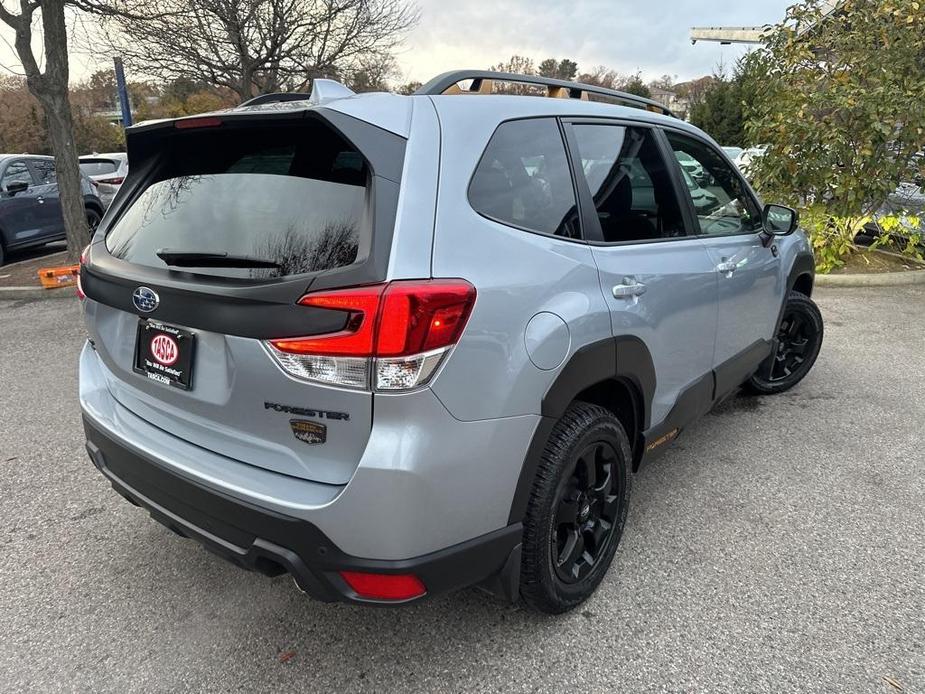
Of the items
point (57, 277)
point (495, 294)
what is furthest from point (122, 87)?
point (495, 294)

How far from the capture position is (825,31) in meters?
8.45

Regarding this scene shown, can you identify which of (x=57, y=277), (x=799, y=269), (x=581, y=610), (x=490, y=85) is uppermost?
(x=490, y=85)

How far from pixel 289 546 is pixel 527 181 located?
4.42 ft

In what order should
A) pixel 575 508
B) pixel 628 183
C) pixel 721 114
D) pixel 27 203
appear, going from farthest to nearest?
1. pixel 721 114
2. pixel 27 203
3. pixel 628 183
4. pixel 575 508

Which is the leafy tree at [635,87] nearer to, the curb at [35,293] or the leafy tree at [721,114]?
the leafy tree at [721,114]

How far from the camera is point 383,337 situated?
162 cm

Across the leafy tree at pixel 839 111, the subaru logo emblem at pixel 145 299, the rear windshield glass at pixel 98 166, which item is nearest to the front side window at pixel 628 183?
the subaru logo emblem at pixel 145 299

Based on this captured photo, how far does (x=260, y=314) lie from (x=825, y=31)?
949 centimetres

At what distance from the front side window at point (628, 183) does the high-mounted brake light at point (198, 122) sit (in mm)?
1274

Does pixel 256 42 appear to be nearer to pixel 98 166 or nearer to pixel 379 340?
pixel 98 166

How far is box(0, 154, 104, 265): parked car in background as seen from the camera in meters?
9.65

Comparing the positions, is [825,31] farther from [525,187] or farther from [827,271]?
[525,187]

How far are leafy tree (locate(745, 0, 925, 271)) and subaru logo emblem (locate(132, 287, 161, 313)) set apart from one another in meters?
8.25

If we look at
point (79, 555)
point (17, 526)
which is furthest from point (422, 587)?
point (17, 526)
